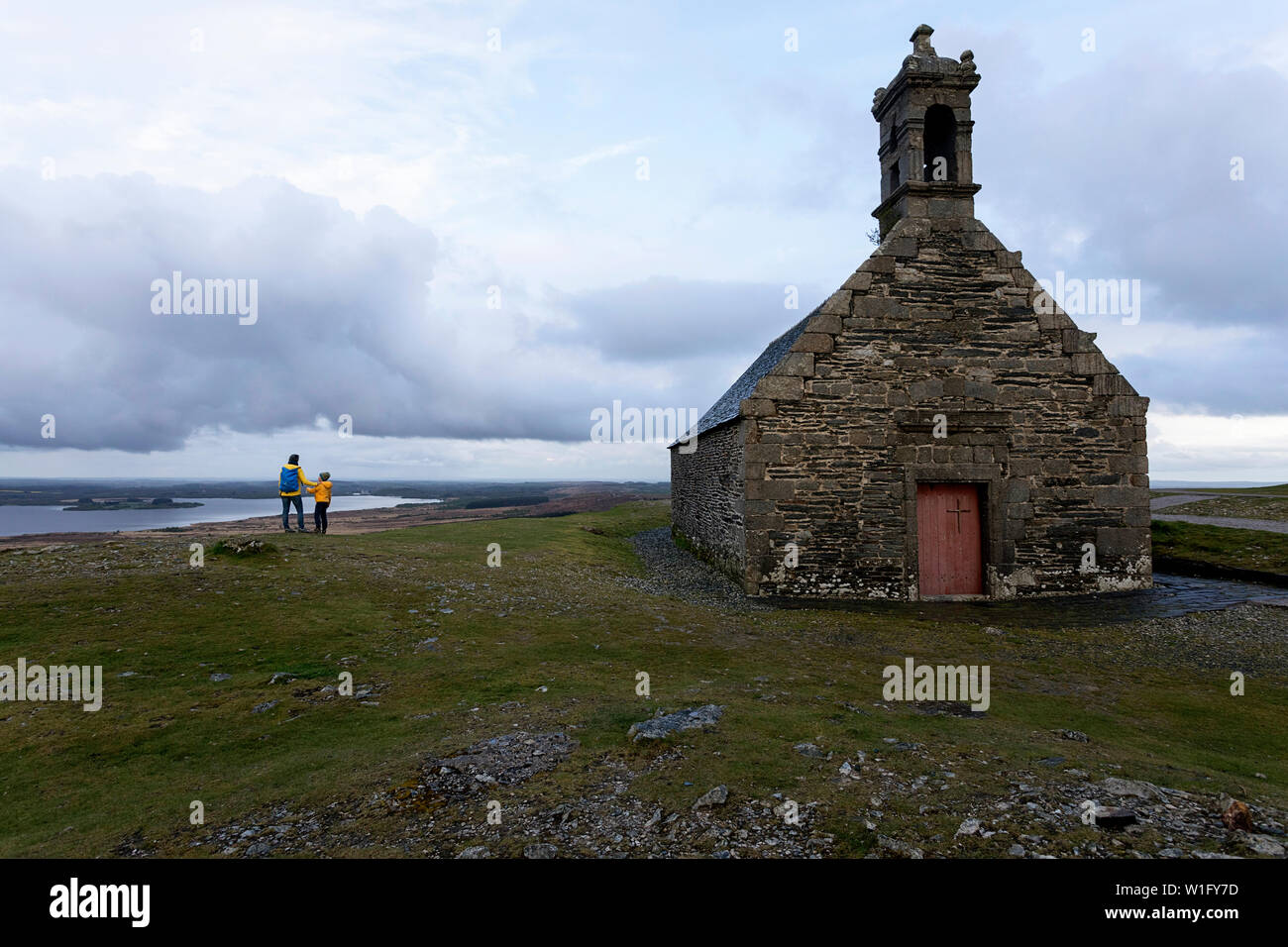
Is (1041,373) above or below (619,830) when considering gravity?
above

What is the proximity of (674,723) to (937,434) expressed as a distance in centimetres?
1040

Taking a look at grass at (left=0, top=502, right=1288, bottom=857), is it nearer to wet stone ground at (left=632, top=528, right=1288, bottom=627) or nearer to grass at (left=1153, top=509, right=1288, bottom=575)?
wet stone ground at (left=632, top=528, right=1288, bottom=627)

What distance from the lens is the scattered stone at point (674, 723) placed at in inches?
215

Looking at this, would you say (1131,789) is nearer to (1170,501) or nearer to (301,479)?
(301,479)

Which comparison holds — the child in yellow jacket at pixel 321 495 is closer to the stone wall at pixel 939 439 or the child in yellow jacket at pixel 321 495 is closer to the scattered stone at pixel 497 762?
the stone wall at pixel 939 439

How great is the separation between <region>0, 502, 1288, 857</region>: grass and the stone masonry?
2242 mm

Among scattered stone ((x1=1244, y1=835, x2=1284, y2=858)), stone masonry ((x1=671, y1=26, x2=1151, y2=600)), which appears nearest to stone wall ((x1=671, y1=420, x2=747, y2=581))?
stone masonry ((x1=671, y1=26, x2=1151, y2=600))

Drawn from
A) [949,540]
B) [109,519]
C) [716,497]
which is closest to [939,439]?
[949,540]

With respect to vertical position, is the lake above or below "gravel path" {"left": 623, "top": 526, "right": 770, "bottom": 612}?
below

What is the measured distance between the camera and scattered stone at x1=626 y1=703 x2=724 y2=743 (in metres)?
5.46

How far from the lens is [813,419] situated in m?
13.5

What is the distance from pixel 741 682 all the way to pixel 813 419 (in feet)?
24.6
